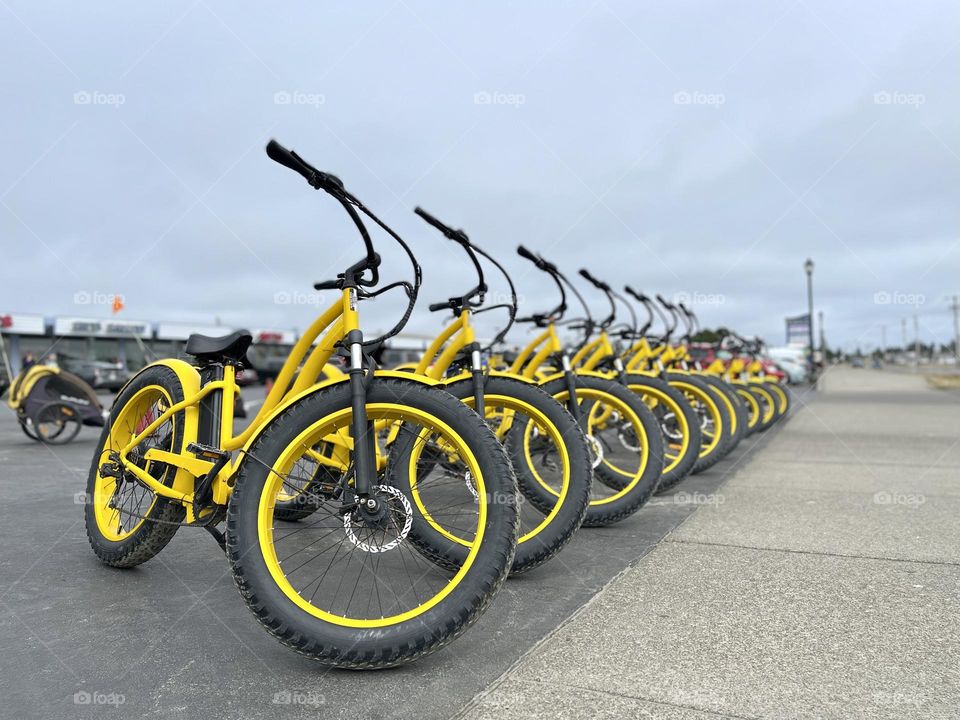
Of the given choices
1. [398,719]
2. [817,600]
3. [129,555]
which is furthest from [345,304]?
[817,600]

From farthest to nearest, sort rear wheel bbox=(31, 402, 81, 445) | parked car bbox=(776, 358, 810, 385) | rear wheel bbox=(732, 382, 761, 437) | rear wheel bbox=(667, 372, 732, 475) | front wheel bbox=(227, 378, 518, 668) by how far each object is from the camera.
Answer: parked car bbox=(776, 358, 810, 385), rear wheel bbox=(732, 382, 761, 437), rear wheel bbox=(31, 402, 81, 445), rear wheel bbox=(667, 372, 732, 475), front wheel bbox=(227, 378, 518, 668)

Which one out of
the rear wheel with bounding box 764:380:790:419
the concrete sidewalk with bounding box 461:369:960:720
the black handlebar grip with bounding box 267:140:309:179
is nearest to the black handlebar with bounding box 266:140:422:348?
the black handlebar grip with bounding box 267:140:309:179

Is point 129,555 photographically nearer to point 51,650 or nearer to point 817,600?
point 51,650

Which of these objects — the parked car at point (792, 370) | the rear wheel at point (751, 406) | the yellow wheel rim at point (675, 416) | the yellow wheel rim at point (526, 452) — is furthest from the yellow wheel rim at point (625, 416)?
the parked car at point (792, 370)

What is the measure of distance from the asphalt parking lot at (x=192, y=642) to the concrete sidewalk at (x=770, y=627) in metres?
0.17

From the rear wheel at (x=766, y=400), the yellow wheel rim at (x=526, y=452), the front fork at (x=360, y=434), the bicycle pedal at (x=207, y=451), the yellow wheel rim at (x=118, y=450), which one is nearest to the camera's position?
the front fork at (x=360, y=434)

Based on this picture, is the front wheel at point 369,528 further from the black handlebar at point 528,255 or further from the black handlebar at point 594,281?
the black handlebar at point 594,281

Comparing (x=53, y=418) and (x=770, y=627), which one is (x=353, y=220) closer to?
(x=770, y=627)

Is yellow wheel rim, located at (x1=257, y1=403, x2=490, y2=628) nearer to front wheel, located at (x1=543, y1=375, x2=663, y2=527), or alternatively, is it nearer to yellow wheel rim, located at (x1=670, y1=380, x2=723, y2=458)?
front wheel, located at (x1=543, y1=375, x2=663, y2=527)

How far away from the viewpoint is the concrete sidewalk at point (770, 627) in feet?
6.99

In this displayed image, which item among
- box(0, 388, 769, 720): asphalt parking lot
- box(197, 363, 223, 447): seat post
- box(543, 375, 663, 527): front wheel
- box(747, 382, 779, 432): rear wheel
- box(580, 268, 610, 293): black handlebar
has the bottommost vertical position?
box(747, 382, 779, 432): rear wheel

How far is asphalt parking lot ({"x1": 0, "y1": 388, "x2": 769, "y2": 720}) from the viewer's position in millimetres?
2168

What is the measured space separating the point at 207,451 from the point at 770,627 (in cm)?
225

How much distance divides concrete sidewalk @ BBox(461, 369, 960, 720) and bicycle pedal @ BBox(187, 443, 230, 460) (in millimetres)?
1400
